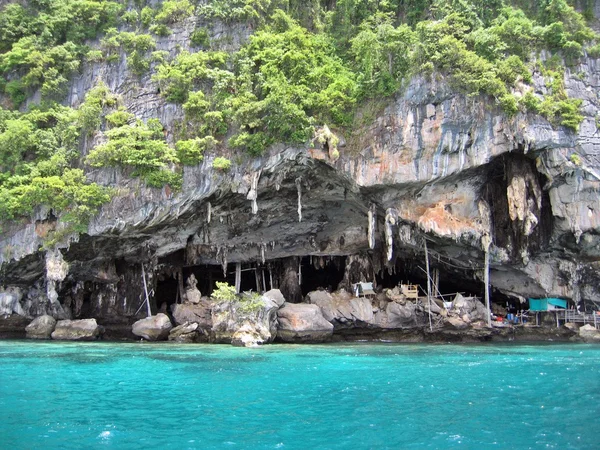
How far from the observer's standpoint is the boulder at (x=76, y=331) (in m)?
24.0

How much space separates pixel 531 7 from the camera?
2509cm

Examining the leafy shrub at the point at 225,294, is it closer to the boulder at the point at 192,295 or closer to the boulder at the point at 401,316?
the boulder at the point at 192,295

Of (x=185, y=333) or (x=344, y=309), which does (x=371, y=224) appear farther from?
(x=185, y=333)

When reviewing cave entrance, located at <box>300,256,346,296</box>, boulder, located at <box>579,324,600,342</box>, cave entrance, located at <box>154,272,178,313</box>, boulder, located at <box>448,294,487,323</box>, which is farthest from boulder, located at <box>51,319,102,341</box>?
boulder, located at <box>579,324,600,342</box>

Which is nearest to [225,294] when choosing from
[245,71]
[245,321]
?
[245,321]

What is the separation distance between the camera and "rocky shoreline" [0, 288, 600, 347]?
22656 mm

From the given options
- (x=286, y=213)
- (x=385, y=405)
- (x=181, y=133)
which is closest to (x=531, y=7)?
(x=286, y=213)

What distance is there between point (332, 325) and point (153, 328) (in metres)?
7.59

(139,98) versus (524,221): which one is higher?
(139,98)

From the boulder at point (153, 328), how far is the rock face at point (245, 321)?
256 cm

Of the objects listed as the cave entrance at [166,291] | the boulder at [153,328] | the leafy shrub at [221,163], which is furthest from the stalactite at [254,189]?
the cave entrance at [166,291]

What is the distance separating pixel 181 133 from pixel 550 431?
18878mm

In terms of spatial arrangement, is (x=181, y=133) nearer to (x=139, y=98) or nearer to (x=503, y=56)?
(x=139, y=98)

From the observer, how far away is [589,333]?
23359mm
